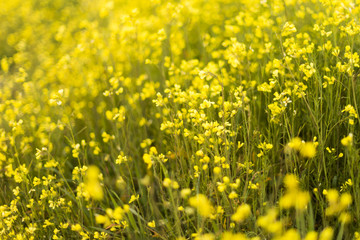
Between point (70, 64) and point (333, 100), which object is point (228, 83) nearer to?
point (333, 100)

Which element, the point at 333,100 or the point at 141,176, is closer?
the point at 333,100

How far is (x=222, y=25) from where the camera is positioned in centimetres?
425

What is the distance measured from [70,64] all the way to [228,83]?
5.78 feet

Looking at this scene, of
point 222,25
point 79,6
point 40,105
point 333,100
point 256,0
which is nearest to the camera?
point 333,100

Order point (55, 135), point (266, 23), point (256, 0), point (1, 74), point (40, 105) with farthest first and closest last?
point (1, 74) < point (256, 0) < point (40, 105) < point (55, 135) < point (266, 23)

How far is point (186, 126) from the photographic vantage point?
2.26 metres

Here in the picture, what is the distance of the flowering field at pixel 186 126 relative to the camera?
179 centimetres

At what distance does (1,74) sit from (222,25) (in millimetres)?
2637

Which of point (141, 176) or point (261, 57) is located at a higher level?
point (261, 57)

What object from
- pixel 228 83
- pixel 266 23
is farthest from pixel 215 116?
pixel 266 23

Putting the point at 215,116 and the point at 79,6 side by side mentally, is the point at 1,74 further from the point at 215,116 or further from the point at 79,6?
the point at 215,116

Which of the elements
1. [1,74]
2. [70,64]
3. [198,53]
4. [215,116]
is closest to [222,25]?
[198,53]

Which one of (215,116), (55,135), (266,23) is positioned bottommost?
(55,135)

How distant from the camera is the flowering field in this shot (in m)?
1.79
